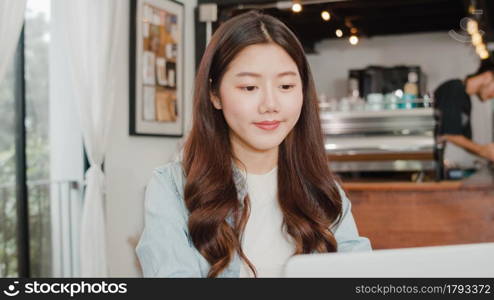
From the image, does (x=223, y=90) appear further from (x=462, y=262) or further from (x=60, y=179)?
(x=60, y=179)

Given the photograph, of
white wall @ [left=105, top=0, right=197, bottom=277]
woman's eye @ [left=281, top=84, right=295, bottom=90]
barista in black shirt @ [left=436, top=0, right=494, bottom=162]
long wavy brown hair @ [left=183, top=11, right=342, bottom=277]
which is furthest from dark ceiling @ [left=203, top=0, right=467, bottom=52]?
woman's eye @ [left=281, top=84, right=295, bottom=90]

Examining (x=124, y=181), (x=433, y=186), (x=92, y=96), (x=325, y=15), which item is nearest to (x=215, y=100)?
(x=92, y=96)

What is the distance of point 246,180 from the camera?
3.74 feet

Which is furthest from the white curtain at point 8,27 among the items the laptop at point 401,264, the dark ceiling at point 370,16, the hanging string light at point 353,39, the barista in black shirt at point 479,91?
the hanging string light at point 353,39

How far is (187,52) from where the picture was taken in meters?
5.21

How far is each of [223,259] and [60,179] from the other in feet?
10.6

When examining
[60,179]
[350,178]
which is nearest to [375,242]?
[350,178]

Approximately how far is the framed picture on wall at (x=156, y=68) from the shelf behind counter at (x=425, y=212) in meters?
1.51

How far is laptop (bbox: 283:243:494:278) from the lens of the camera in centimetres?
71

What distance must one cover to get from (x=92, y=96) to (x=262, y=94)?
9.94 ft

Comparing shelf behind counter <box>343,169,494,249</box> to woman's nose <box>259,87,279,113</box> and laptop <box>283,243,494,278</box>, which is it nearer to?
woman's nose <box>259,87,279,113</box>

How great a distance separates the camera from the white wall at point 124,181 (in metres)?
4.21

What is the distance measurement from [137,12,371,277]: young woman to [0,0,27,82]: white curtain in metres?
2.12

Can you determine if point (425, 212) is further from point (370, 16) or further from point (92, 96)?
point (370, 16)
